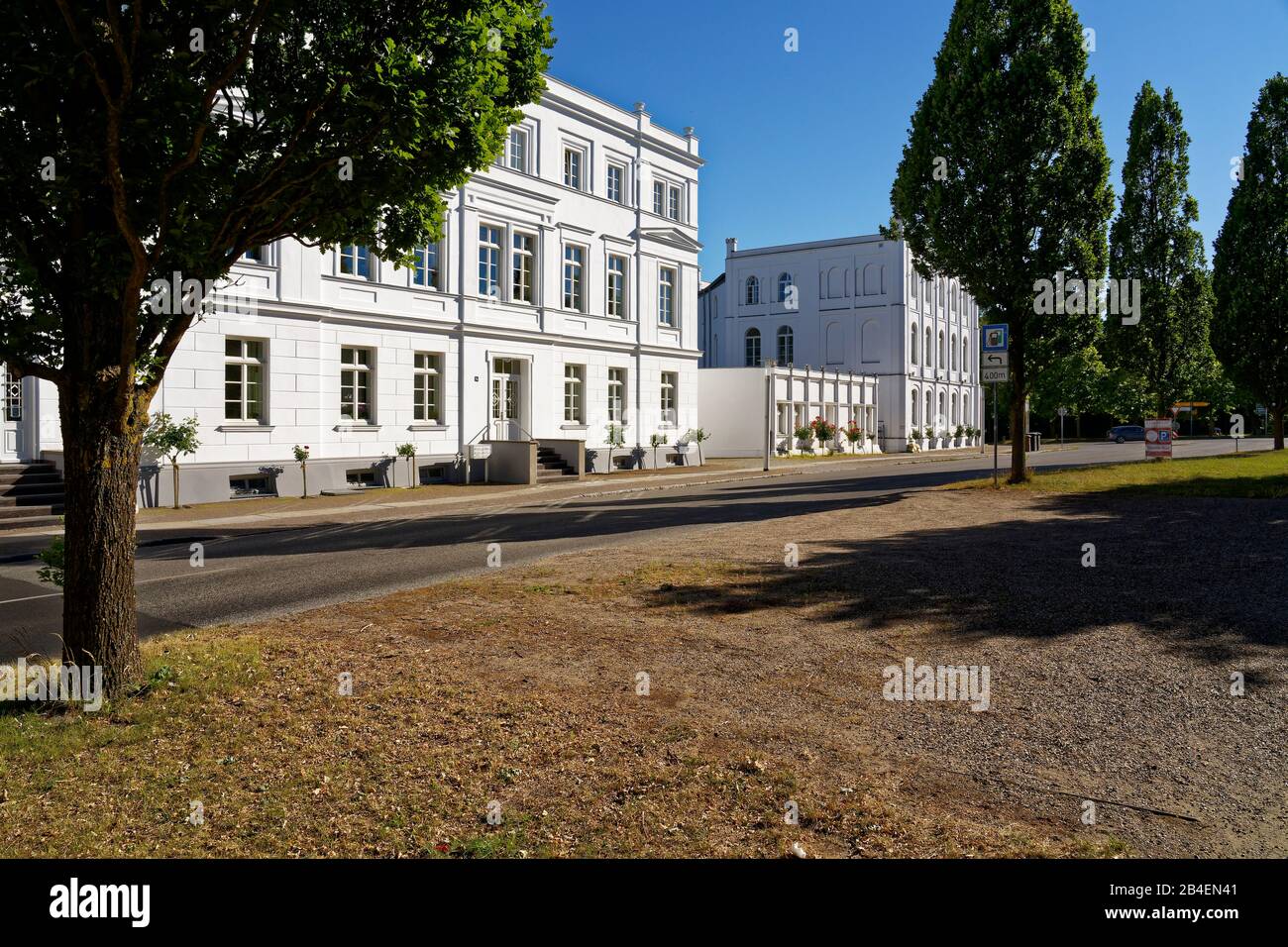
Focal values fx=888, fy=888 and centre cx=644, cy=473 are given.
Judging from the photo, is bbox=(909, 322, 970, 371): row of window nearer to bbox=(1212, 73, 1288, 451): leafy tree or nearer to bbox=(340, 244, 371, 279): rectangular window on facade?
bbox=(1212, 73, 1288, 451): leafy tree

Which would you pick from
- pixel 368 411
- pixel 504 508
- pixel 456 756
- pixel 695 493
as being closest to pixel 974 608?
pixel 456 756

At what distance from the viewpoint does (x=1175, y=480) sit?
69.6 feet

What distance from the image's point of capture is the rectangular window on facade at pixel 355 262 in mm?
24812

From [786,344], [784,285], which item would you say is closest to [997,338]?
Result: [786,344]

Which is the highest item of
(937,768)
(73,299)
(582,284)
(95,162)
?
(582,284)

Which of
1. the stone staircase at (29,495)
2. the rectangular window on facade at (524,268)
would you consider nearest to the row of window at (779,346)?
the rectangular window on facade at (524,268)

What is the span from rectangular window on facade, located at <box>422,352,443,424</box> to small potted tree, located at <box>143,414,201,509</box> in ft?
27.1

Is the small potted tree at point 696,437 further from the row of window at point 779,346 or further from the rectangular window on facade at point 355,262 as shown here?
the row of window at point 779,346

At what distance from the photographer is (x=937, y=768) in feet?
14.9

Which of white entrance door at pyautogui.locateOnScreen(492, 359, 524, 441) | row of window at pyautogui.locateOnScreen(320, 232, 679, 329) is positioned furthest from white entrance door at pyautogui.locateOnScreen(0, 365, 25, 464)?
white entrance door at pyautogui.locateOnScreen(492, 359, 524, 441)

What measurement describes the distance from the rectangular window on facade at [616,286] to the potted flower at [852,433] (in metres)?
22.7

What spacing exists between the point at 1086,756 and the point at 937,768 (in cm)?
84

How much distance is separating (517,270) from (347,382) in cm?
812

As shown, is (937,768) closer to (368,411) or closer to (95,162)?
(95,162)
